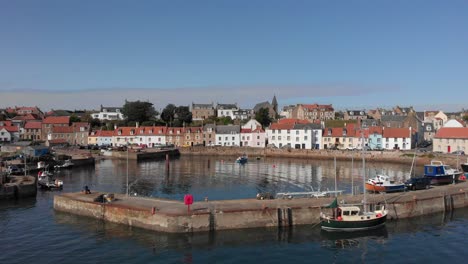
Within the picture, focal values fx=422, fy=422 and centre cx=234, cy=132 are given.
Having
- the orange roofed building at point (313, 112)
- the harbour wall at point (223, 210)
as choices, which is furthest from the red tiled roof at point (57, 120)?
the harbour wall at point (223, 210)

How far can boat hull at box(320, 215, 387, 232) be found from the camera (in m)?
33.3

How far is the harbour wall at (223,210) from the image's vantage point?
32.6 metres

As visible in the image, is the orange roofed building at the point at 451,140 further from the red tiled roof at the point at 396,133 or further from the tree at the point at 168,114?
the tree at the point at 168,114

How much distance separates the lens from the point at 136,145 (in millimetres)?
120875

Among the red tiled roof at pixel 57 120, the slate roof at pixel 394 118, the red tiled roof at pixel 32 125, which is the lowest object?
the red tiled roof at pixel 32 125

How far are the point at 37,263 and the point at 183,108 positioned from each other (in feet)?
411

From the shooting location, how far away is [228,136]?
123 meters

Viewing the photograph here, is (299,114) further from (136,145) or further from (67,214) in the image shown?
(67,214)

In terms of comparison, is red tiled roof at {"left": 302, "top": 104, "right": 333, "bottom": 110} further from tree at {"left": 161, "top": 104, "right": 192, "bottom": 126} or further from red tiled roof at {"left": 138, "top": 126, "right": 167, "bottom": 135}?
red tiled roof at {"left": 138, "top": 126, "right": 167, "bottom": 135}

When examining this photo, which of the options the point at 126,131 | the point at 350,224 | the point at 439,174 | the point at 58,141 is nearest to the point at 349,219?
the point at 350,224

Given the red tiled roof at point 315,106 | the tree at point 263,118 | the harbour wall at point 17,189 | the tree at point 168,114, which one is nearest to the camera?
the harbour wall at point 17,189

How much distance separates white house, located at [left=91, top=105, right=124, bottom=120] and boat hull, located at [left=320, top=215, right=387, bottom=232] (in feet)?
494

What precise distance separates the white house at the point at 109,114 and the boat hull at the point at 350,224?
150467 millimetres

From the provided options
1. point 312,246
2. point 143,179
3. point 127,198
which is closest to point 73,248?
point 127,198
